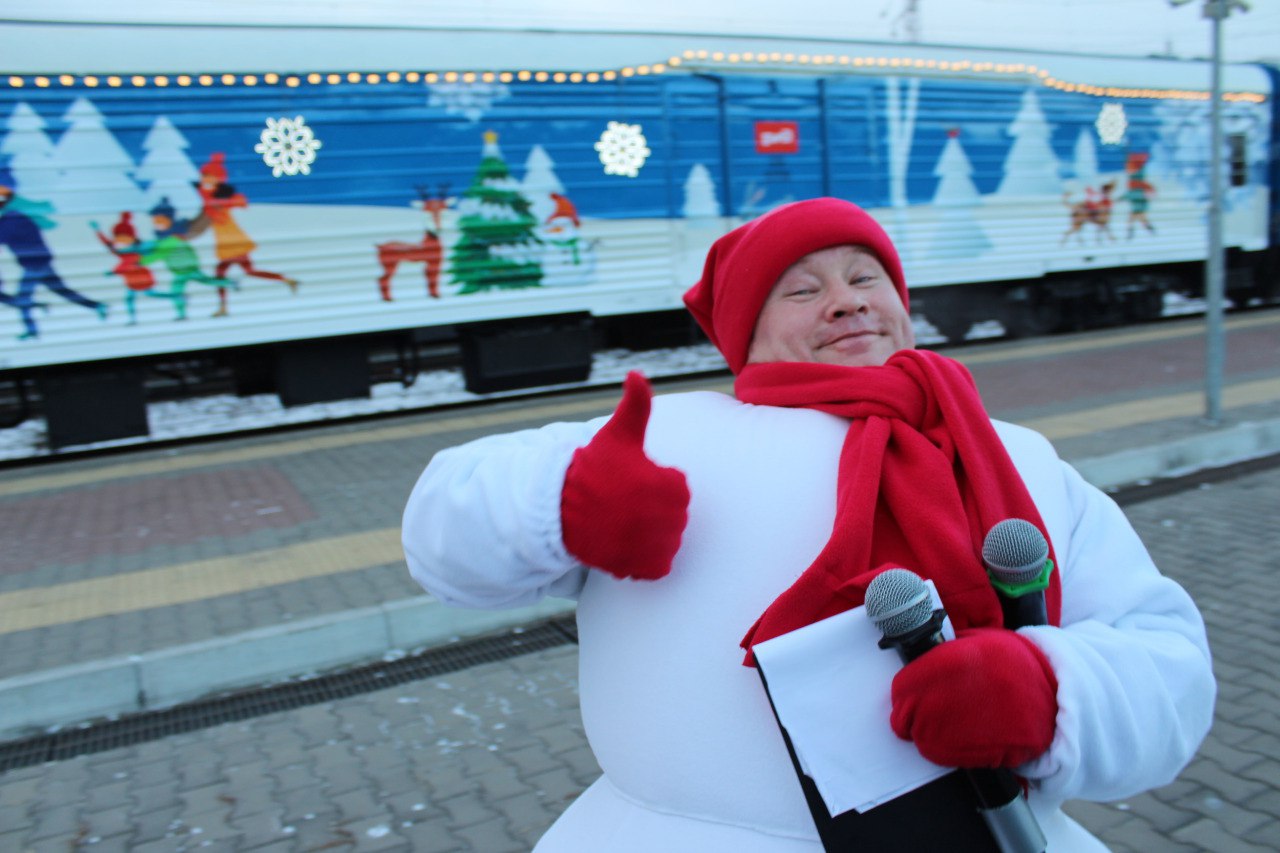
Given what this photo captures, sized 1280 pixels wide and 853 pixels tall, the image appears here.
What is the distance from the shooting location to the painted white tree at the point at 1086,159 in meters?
13.2

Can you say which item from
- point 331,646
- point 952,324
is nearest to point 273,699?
point 331,646

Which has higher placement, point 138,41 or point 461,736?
point 138,41

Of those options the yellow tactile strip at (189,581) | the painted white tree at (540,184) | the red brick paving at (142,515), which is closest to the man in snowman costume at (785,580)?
the yellow tactile strip at (189,581)

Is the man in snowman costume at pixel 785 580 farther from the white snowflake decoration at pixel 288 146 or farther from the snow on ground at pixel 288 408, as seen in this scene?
the snow on ground at pixel 288 408

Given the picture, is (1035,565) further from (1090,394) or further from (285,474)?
(1090,394)

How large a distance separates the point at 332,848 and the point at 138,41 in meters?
7.28

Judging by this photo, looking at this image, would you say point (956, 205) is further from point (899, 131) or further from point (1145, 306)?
point (1145, 306)

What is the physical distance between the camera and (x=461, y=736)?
3646 mm

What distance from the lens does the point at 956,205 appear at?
483 inches

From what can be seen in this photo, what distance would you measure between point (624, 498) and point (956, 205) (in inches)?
469

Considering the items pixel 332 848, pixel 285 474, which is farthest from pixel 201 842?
pixel 285 474

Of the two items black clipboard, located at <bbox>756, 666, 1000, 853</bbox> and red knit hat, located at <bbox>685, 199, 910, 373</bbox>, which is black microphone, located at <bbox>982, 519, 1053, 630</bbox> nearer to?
black clipboard, located at <bbox>756, 666, 1000, 853</bbox>

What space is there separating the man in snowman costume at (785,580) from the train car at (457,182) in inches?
318

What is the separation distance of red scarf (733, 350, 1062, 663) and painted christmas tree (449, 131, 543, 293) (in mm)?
8396
